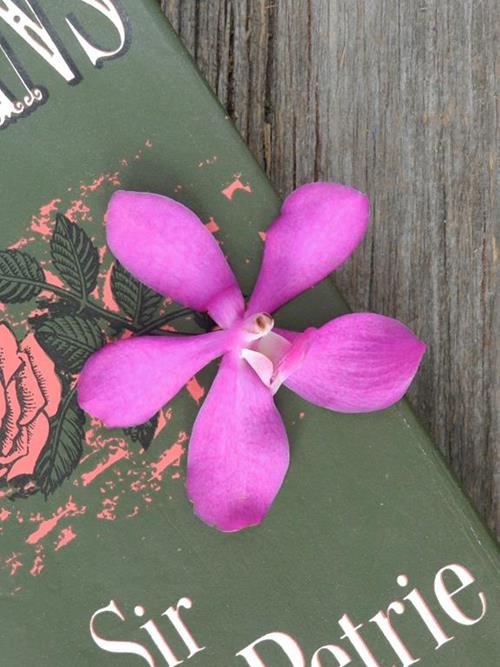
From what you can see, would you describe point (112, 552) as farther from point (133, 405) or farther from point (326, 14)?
point (326, 14)

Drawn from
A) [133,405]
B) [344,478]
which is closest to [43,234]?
A: [133,405]

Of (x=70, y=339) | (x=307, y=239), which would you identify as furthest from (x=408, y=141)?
(x=70, y=339)

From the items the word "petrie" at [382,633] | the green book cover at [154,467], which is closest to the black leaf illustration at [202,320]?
the green book cover at [154,467]

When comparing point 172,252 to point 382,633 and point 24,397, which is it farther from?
point 382,633

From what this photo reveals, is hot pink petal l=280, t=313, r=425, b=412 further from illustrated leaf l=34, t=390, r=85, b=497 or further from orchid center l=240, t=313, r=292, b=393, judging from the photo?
illustrated leaf l=34, t=390, r=85, b=497

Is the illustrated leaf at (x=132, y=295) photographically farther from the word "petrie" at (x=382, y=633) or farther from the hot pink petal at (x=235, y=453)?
the word "petrie" at (x=382, y=633)

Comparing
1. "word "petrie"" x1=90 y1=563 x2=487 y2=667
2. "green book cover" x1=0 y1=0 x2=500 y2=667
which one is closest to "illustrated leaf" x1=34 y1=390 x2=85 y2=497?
"green book cover" x1=0 y1=0 x2=500 y2=667
